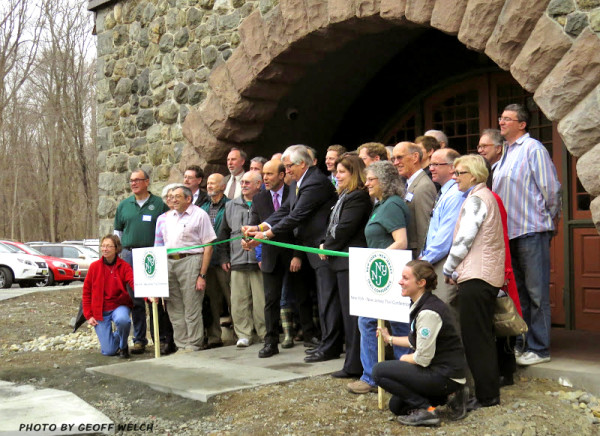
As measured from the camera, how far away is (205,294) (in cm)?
817

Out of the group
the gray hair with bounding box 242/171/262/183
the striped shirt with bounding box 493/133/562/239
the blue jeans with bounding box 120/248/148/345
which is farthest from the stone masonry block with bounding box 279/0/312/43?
the blue jeans with bounding box 120/248/148/345

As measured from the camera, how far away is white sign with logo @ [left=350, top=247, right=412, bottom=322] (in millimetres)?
5090

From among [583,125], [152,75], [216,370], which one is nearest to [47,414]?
[216,370]

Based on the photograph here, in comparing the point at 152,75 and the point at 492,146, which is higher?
the point at 152,75

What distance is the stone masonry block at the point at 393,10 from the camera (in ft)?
21.8

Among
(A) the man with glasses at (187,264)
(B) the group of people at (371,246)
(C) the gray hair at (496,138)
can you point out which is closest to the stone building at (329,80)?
(C) the gray hair at (496,138)

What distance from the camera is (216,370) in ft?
21.2

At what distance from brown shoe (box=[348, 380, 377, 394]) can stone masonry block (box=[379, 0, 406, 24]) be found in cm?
313

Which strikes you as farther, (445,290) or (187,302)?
(187,302)

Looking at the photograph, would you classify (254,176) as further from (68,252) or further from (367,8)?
(68,252)

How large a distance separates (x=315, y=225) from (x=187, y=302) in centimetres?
180

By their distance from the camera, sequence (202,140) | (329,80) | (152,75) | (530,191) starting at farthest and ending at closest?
(152,75) < (329,80) < (202,140) < (530,191)

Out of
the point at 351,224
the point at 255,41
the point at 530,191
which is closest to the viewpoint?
the point at 530,191

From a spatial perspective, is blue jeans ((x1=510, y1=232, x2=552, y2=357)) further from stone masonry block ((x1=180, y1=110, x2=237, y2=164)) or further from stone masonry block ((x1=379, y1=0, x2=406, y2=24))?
stone masonry block ((x1=180, y1=110, x2=237, y2=164))
